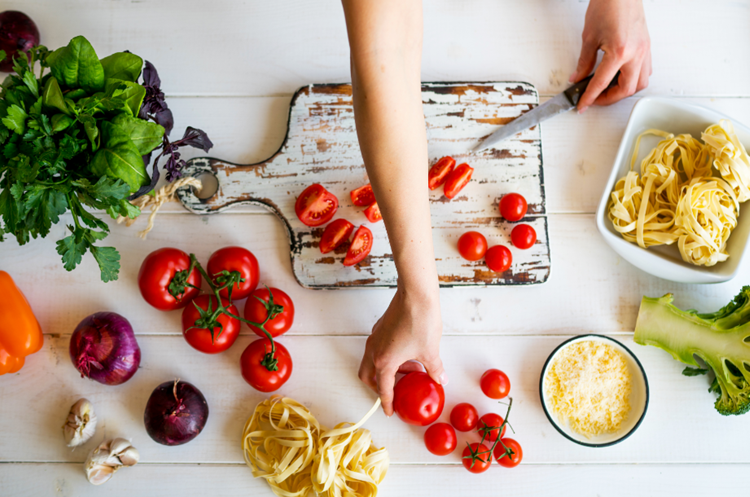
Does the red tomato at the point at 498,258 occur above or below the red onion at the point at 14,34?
below

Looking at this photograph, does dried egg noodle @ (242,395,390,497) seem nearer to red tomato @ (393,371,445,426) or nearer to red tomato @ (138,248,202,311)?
red tomato @ (393,371,445,426)

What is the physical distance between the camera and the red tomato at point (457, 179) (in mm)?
1410

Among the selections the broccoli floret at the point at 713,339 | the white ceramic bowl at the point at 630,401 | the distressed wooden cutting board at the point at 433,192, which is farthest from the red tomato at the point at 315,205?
the broccoli floret at the point at 713,339

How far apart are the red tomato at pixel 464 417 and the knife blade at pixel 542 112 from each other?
762 millimetres

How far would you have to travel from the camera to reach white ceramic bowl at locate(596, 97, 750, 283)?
1346 millimetres

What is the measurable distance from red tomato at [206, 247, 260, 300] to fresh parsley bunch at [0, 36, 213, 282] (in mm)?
314

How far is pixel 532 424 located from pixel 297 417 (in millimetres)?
689

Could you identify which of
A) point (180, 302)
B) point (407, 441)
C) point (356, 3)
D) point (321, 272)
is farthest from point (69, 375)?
point (356, 3)

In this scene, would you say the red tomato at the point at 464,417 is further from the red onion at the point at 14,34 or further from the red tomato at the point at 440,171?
the red onion at the point at 14,34

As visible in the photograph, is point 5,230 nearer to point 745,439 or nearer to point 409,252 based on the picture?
point 409,252

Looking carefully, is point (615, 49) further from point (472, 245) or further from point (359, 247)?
point (359, 247)

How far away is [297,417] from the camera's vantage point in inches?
54.7

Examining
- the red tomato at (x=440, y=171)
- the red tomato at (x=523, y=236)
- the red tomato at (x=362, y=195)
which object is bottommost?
the red tomato at (x=523, y=236)

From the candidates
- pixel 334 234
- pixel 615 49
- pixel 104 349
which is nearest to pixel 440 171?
pixel 334 234
